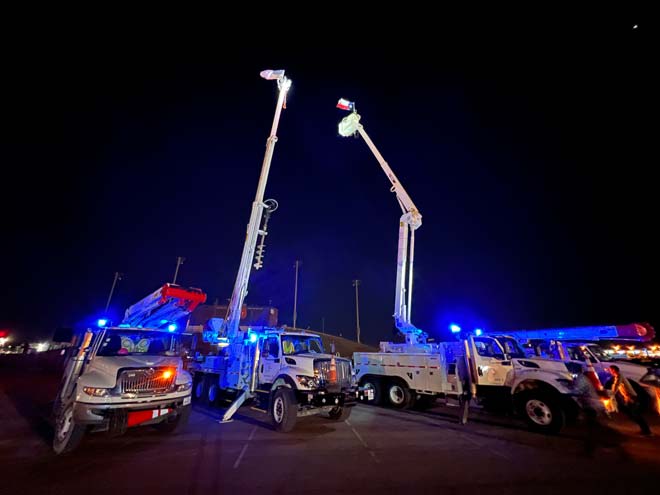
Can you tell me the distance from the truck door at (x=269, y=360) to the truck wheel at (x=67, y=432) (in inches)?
169

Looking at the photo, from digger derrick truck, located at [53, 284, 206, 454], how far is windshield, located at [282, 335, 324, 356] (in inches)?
112

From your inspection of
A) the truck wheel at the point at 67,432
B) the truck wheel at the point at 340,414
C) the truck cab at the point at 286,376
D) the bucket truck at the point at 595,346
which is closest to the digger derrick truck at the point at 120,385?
the truck wheel at the point at 67,432

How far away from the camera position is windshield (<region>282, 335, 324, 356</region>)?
9516 millimetres

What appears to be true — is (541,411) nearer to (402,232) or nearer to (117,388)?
(402,232)

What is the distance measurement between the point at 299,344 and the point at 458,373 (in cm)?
509

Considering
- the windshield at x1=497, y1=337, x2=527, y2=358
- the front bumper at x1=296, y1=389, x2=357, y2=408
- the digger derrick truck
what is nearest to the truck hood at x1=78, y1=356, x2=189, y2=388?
the digger derrick truck

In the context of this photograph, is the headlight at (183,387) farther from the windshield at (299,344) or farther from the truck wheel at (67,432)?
the windshield at (299,344)

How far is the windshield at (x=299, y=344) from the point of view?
9516mm

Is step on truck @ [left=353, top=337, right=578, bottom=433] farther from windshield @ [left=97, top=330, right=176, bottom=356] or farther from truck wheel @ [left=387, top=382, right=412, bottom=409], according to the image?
windshield @ [left=97, top=330, right=176, bottom=356]

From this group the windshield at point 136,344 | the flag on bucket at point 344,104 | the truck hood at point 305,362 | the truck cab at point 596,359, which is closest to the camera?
the windshield at point 136,344

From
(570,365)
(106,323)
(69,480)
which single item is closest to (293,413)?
(69,480)

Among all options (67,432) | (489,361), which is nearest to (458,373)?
(489,361)

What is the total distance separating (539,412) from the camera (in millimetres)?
8758

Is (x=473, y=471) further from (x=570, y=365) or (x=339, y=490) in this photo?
(x=570, y=365)
